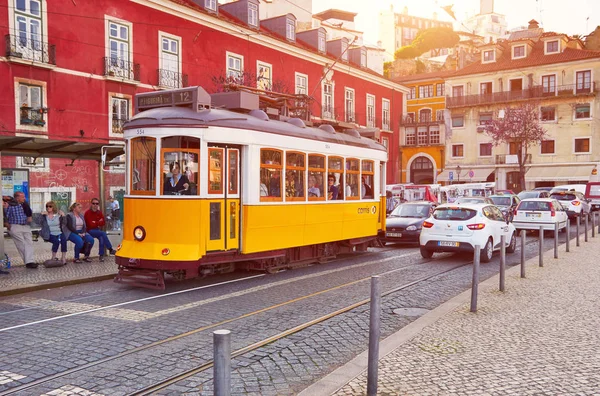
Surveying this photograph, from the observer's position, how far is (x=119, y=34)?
26562 mm

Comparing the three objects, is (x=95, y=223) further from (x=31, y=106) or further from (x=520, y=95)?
(x=520, y=95)

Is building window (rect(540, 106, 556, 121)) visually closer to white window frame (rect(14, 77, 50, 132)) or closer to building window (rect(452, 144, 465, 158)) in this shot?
building window (rect(452, 144, 465, 158))

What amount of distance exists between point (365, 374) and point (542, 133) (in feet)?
162

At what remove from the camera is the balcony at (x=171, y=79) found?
93.0ft

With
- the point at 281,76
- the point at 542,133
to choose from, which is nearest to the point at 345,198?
the point at 281,76

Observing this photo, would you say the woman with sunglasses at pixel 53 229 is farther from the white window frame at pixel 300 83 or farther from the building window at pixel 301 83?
the building window at pixel 301 83

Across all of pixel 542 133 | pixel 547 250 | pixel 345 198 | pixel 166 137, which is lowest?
pixel 547 250

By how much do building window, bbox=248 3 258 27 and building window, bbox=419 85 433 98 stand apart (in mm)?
31213

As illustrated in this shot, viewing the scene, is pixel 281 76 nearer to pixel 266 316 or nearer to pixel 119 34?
pixel 119 34

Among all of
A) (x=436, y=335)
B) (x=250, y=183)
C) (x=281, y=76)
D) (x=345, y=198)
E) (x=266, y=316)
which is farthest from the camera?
(x=281, y=76)

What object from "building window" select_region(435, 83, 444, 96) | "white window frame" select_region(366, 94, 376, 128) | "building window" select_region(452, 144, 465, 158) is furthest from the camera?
"building window" select_region(435, 83, 444, 96)

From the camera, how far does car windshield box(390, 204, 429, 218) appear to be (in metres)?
19.5

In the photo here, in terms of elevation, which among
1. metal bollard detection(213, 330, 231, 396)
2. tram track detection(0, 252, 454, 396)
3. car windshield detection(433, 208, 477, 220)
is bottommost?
tram track detection(0, 252, 454, 396)

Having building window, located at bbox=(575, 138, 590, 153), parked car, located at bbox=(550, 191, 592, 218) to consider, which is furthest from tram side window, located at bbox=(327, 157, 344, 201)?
building window, located at bbox=(575, 138, 590, 153)
